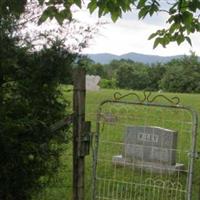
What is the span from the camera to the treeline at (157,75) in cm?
4400

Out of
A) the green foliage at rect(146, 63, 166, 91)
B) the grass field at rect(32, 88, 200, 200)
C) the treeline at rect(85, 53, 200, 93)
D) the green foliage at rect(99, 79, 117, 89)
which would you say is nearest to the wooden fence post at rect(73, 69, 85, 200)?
the grass field at rect(32, 88, 200, 200)

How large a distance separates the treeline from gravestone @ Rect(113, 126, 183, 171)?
30922 mm

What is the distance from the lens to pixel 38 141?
526 centimetres

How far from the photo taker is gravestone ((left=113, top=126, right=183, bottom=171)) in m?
8.73

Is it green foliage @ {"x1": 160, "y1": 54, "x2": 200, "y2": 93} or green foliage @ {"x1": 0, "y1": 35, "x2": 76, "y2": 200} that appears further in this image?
green foliage @ {"x1": 160, "y1": 54, "x2": 200, "y2": 93}

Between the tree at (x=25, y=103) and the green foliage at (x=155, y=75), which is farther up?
the tree at (x=25, y=103)


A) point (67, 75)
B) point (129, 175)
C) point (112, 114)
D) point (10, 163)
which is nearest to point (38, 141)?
point (10, 163)

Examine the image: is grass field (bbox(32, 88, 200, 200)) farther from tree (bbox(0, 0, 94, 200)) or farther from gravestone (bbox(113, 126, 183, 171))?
tree (bbox(0, 0, 94, 200))

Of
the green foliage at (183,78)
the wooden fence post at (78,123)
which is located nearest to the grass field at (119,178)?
the wooden fence post at (78,123)

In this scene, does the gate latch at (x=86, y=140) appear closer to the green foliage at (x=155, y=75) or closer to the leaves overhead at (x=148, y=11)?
the leaves overhead at (x=148, y=11)

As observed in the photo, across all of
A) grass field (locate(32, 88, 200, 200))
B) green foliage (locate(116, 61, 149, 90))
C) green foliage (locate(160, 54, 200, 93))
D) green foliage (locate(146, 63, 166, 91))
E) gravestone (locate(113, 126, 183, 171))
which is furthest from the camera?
green foliage (locate(146, 63, 166, 91))

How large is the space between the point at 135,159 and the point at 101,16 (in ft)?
11.4

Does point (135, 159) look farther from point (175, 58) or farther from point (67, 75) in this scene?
point (175, 58)

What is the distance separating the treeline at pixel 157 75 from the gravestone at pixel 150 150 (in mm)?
30922
